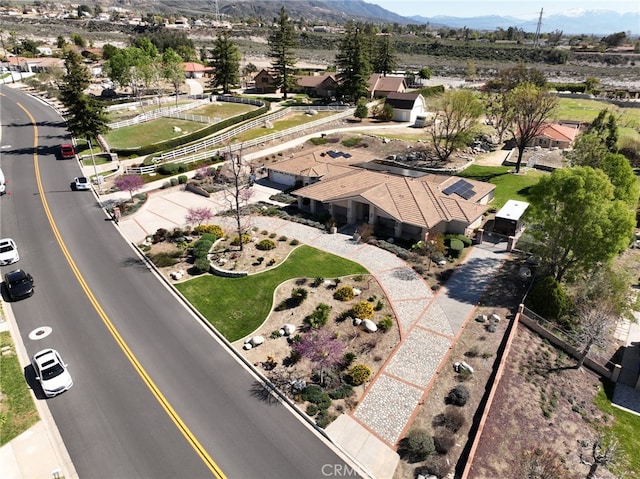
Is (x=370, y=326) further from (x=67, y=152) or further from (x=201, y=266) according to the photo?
(x=67, y=152)

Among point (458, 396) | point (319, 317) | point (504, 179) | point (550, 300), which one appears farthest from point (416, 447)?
point (504, 179)

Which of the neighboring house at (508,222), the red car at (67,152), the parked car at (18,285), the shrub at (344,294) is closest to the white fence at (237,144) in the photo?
the red car at (67,152)

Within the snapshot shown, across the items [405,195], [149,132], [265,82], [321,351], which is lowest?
[321,351]

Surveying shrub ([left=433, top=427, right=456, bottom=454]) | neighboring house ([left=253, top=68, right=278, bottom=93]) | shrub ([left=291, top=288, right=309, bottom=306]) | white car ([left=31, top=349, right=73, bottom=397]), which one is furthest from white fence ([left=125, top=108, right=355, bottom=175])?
shrub ([left=433, top=427, right=456, bottom=454])

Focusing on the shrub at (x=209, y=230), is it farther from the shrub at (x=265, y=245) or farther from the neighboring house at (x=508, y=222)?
the neighboring house at (x=508, y=222)

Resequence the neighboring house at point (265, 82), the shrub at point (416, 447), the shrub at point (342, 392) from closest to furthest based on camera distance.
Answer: the shrub at point (416, 447), the shrub at point (342, 392), the neighboring house at point (265, 82)

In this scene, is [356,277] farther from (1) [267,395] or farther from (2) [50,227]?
(2) [50,227]

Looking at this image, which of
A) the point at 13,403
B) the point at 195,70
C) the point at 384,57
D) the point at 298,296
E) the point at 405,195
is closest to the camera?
the point at 13,403
